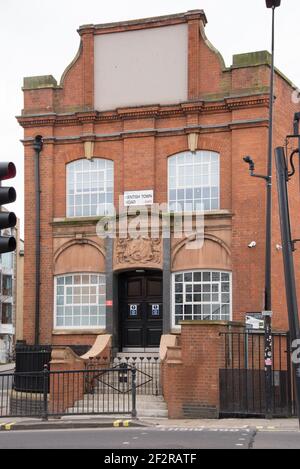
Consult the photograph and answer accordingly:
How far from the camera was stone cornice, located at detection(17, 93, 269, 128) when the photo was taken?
2230 cm

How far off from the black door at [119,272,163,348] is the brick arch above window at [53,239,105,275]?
3.03 feet

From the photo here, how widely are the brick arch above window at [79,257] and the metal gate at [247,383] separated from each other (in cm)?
614

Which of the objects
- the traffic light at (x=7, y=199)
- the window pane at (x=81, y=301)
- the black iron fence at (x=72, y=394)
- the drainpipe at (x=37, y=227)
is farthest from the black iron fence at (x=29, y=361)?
the traffic light at (x=7, y=199)

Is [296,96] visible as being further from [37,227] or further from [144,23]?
[37,227]

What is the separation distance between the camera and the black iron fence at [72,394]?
18734 millimetres

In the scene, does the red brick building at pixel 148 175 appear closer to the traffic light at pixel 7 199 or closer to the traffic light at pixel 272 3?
the traffic light at pixel 272 3

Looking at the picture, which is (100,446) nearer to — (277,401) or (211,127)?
(277,401)

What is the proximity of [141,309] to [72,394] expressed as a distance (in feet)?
14.7

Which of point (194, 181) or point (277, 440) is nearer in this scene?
point (277, 440)

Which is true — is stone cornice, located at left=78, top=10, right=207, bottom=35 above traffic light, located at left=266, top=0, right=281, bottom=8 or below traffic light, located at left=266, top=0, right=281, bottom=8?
above

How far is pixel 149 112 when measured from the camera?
2330cm

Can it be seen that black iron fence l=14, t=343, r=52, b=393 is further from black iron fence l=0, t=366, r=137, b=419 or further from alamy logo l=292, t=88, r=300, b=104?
alamy logo l=292, t=88, r=300, b=104

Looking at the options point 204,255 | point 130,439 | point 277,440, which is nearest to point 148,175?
point 204,255

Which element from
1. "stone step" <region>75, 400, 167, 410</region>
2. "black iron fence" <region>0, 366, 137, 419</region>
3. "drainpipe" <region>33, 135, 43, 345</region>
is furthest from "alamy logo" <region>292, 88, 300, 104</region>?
"stone step" <region>75, 400, 167, 410</region>
